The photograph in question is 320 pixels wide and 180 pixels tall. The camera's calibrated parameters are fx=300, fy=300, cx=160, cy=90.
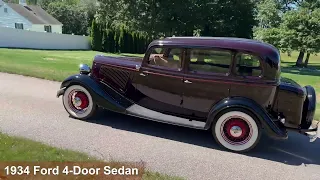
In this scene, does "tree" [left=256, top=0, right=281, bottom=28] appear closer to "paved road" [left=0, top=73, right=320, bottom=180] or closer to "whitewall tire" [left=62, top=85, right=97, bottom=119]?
"paved road" [left=0, top=73, right=320, bottom=180]

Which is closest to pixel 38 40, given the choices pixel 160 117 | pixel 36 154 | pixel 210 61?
pixel 160 117

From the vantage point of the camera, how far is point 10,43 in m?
25.5

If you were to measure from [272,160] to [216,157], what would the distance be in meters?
0.88

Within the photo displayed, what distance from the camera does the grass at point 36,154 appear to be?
3.83m

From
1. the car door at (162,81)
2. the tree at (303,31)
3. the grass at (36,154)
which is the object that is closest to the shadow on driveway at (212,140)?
the car door at (162,81)

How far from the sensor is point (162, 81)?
17.7 feet

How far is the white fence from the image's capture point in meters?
25.3


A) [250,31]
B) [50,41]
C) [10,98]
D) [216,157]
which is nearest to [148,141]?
[216,157]

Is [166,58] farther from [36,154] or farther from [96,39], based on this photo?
[96,39]

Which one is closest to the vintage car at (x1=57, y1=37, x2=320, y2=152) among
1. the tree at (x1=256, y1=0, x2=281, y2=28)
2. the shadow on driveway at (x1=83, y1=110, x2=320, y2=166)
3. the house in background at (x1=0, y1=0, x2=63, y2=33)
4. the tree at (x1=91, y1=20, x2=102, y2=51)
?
the shadow on driveway at (x1=83, y1=110, x2=320, y2=166)

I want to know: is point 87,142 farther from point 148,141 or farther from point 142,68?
point 142,68

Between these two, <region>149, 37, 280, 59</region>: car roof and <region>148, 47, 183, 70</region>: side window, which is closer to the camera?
<region>149, 37, 280, 59</region>: car roof

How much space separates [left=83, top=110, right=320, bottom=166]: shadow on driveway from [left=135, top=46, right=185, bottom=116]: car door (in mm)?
432

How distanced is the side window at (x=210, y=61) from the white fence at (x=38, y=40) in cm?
2379
